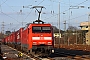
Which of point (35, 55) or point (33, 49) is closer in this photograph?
point (33, 49)

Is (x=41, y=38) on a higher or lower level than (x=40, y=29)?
lower

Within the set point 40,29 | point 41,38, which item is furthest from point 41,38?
point 40,29

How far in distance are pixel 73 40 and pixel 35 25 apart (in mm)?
84816

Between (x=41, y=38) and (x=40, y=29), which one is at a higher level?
(x=40, y=29)

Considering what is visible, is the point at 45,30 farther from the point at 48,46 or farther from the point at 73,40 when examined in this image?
the point at 73,40

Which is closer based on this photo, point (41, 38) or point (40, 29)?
point (41, 38)

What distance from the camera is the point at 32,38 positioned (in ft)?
82.7

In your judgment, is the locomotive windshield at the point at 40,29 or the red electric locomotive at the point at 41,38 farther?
the locomotive windshield at the point at 40,29

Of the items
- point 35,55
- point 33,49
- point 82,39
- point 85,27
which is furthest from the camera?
point 85,27

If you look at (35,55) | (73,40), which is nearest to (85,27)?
(73,40)

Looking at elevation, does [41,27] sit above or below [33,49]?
above

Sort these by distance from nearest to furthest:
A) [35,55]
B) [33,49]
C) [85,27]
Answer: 1. [33,49]
2. [35,55]
3. [85,27]

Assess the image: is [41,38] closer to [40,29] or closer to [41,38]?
[41,38]

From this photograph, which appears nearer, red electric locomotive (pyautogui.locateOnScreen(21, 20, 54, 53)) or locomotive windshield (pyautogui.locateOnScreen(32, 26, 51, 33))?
red electric locomotive (pyautogui.locateOnScreen(21, 20, 54, 53))
